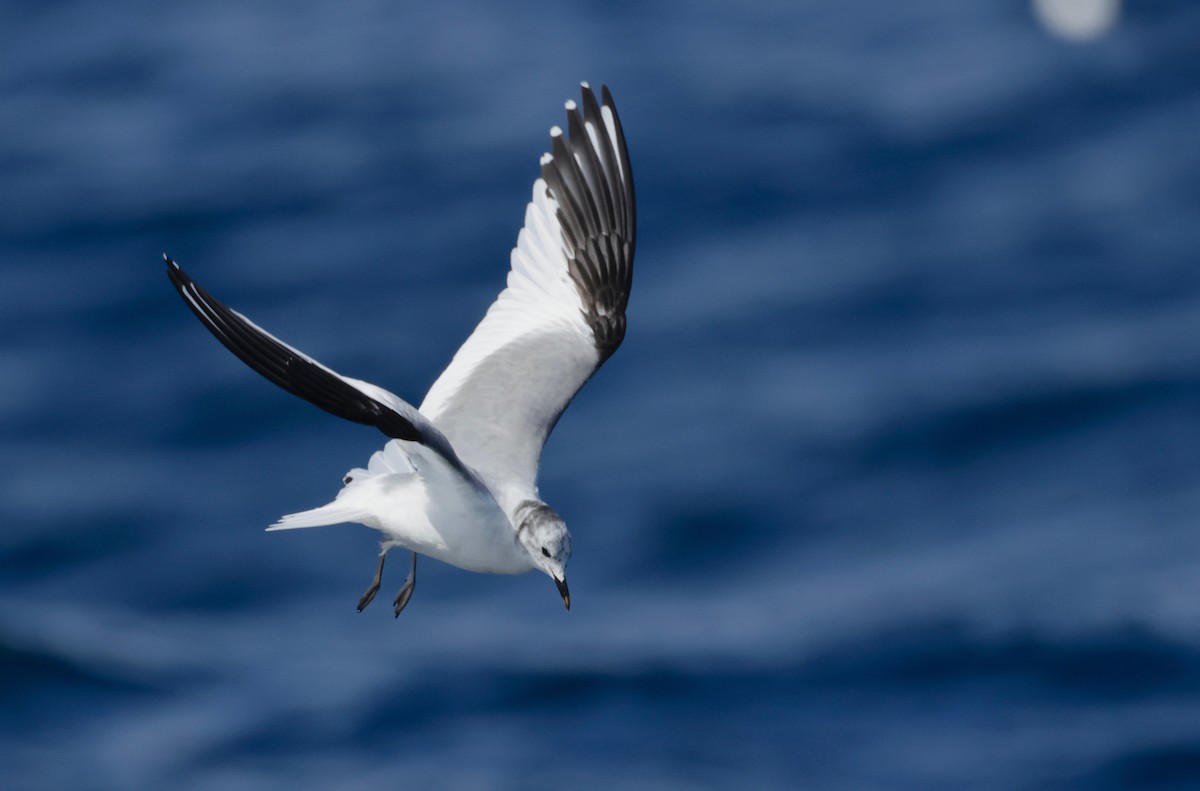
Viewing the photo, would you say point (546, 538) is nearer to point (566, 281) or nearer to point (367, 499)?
point (367, 499)

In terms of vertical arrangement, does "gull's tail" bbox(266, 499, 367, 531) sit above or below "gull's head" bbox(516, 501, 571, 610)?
above

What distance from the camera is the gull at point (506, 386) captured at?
310 inches

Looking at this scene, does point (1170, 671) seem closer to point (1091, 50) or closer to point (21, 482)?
point (1091, 50)

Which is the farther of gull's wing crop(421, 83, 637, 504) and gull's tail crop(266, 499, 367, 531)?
gull's wing crop(421, 83, 637, 504)

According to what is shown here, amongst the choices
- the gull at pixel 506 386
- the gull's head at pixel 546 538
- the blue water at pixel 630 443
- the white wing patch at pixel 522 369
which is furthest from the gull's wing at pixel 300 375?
the blue water at pixel 630 443

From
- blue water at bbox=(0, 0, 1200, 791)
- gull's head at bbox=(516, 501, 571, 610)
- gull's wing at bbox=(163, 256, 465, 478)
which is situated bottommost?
gull's head at bbox=(516, 501, 571, 610)

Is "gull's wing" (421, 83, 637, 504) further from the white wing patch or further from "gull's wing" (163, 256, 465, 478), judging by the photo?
"gull's wing" (163, 256, 465, 478)

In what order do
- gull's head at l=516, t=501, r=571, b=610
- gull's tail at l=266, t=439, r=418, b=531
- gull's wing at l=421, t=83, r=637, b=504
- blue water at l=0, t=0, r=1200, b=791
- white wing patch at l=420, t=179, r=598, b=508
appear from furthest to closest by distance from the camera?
blue water at l=0, t=0, r=1200, b=791
gull's wing at l=421, t=83, r=637, b=504
white wing patch at l=420, t=179, r=598, b=508
gull's tail at l=266, t=439, r=418, b=531
gull's head at l=516, t=501, r=571, b=610

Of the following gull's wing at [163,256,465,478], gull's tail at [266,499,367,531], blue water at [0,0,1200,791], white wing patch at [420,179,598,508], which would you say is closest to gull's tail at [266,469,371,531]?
gull's tail at [266,499,367,531]

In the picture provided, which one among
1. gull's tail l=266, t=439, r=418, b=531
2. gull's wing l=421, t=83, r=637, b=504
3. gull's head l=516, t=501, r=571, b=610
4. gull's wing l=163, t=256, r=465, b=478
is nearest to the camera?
gull's wing l=163, t=256, r=465, b=478

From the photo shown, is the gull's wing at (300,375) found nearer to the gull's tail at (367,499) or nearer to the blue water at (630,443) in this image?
the gull's tail at (367,499)

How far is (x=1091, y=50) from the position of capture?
1125 inches

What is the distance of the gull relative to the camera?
310 inches

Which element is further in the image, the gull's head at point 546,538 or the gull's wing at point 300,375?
the gull's head at point 546,538
